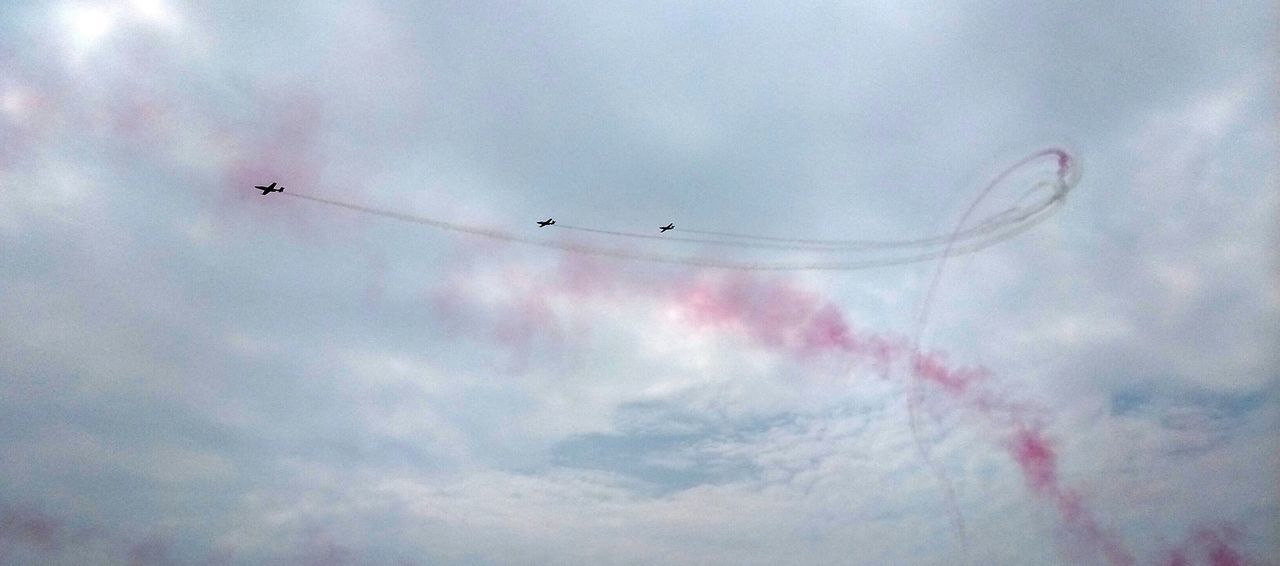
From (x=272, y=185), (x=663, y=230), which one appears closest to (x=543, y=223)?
(x=663, y=230)

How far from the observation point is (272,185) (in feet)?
312

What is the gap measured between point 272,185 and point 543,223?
124ft

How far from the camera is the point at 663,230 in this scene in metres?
111

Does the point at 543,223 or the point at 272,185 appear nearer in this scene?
the point at 272,185

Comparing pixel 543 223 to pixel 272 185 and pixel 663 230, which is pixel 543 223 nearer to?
pixel 663 230

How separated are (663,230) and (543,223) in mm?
18860

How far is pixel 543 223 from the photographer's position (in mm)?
108625

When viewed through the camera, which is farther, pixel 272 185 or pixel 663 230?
pixel 663 230

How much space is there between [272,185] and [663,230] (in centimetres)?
5617
